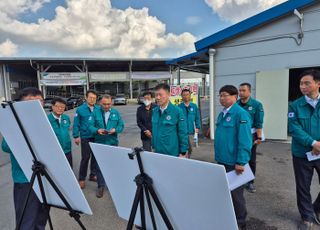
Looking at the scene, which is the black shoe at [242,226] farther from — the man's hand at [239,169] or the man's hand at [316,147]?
A: the man's hand at [316,147]

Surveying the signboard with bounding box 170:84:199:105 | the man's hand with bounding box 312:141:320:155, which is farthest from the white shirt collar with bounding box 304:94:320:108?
the signboard with bounding box 170:84:199:105

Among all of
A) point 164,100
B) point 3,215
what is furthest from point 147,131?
point 3,215

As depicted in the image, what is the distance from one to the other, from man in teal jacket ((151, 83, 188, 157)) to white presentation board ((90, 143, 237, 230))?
5.41ft

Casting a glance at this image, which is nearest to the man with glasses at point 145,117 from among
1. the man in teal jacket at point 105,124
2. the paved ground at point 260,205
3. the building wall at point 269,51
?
the man in teal jacket at point 105,124

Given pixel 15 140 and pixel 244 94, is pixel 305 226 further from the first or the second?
pixel 15 140

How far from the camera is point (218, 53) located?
728 cm

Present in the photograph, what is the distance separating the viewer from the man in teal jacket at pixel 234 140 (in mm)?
2420

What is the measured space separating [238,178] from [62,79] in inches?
1053

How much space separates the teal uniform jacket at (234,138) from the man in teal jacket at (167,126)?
0.52m

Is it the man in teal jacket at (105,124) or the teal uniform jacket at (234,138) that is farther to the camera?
the man in teal jacket at (105,124)

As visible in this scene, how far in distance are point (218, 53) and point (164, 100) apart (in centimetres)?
507

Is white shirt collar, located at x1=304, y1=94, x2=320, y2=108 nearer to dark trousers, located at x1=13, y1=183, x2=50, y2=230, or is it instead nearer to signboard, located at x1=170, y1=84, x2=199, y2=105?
dark trousers, located at x1=13, y1=183, x2=50, y2=230

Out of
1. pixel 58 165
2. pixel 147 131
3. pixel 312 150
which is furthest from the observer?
pixel 147 131

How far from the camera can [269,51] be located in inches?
257
